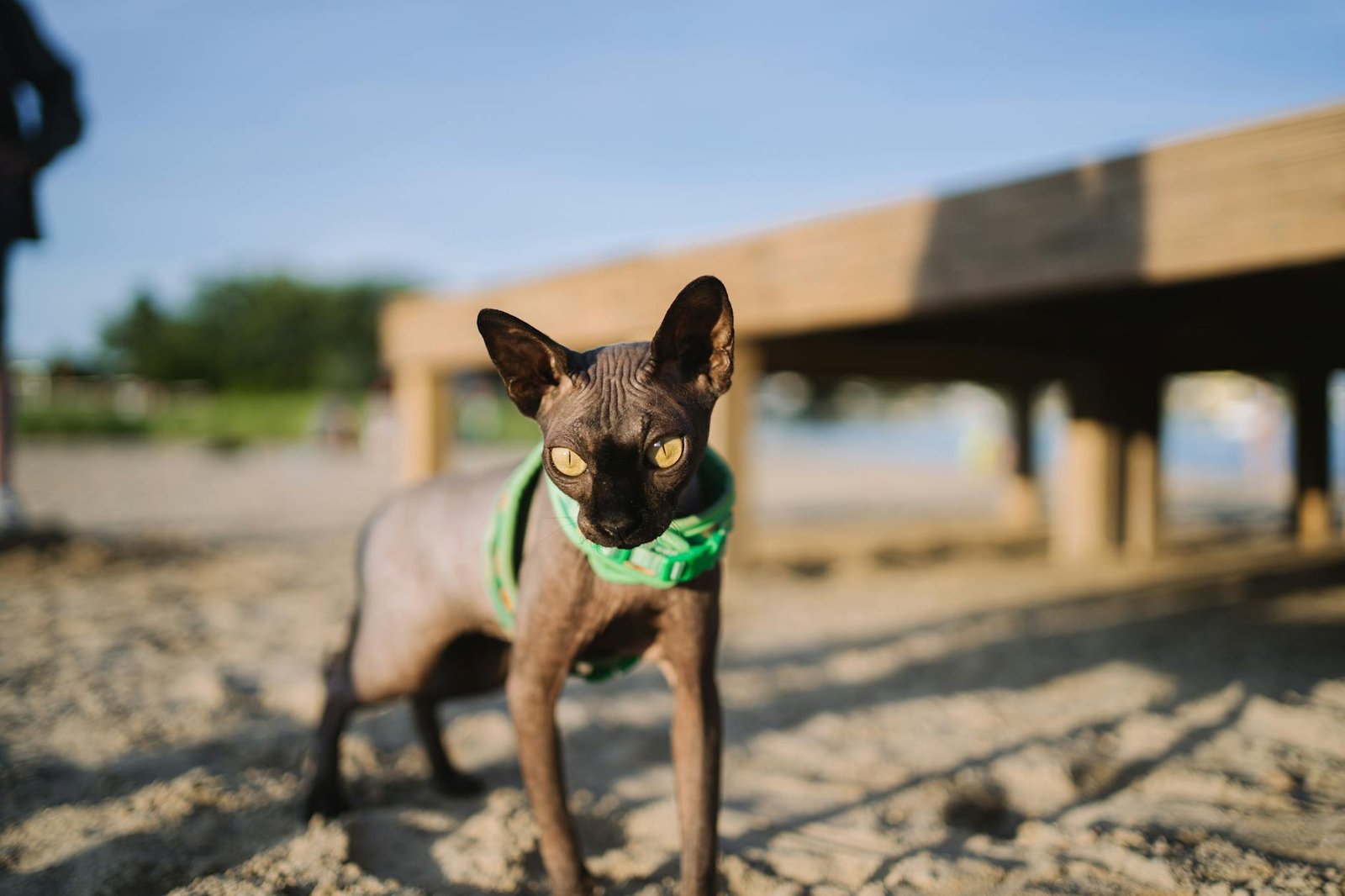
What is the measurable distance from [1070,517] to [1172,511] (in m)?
4.22

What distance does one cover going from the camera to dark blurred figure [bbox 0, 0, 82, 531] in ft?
13.2

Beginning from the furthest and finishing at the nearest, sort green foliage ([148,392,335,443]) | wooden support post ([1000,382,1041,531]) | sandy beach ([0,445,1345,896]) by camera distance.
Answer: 1. green foliage ([148,392,335,443])
2. wooden support post ([1000,382,1041,531])
3. sandy beach ([0,445,1345,896])

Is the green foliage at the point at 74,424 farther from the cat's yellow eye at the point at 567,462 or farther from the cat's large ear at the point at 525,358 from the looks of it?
the cat's yellow eye at the point at 567,462

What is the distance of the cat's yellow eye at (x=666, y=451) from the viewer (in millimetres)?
1412

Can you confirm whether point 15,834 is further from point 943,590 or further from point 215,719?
point 943,590

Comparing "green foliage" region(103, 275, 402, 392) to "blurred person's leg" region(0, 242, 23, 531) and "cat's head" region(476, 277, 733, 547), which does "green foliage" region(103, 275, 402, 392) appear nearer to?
"blurred person's leg" region(0, 242, 23, 531)

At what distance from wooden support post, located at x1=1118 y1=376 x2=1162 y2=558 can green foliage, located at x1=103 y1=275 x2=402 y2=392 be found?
43.6m

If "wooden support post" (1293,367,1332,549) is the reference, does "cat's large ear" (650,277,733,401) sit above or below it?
above

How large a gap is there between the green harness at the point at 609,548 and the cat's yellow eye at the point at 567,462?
0.08m

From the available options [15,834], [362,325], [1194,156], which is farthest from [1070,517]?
[362,325]

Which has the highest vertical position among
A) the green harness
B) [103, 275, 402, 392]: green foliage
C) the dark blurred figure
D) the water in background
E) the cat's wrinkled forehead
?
[103, 275, 402, 392]: green foliage

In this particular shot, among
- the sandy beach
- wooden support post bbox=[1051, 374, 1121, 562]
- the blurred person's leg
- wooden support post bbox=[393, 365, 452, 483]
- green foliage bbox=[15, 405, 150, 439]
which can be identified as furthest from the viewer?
green foliage bbox=[15, 405, 150, 439]

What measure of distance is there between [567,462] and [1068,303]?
344 cm

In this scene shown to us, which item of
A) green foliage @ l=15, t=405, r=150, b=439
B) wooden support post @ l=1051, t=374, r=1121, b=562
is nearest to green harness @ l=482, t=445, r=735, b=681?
wooden support post @ l=1051, t=374, r=1121, b=562
